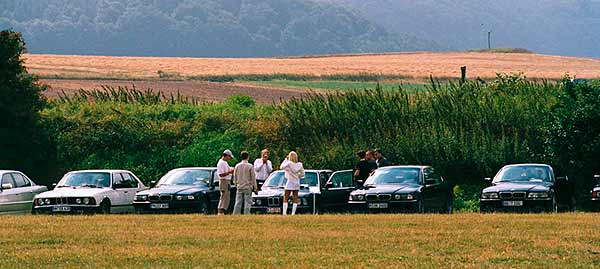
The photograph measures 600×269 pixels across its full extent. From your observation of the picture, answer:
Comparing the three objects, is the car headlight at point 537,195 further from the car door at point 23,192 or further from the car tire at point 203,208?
the car door at point 23,192

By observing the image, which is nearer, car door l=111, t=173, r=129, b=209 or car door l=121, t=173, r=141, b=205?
car door l=111, t=173, r=129, b=209

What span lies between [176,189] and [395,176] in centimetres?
554

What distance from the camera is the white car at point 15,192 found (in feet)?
114

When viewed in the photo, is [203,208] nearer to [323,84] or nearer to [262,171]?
[262,171]

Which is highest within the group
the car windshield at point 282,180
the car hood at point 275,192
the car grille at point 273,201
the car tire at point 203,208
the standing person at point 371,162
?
the standing person at point 371,162

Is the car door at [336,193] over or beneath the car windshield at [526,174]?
A: beneath

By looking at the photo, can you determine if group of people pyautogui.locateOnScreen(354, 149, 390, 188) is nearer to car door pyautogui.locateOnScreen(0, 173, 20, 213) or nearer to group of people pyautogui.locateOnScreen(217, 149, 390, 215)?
group of people pyautogui.locateOnScreen(217, 149, 390, 215)

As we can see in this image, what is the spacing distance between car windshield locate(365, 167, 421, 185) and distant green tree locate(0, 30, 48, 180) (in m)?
15.3

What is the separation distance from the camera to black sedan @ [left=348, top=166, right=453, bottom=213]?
111 ft

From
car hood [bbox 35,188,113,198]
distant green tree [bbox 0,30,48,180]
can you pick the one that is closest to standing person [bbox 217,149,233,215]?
car hood [bbox 35,188,113,198]

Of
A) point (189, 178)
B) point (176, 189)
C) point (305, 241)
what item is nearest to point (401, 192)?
point (176, 189)

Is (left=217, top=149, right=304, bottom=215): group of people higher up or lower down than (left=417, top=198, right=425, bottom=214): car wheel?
higher up

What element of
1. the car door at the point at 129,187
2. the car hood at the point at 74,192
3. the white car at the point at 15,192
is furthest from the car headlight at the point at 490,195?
the white car at the point at 15,192

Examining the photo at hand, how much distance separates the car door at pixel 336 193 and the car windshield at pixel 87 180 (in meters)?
5.56
